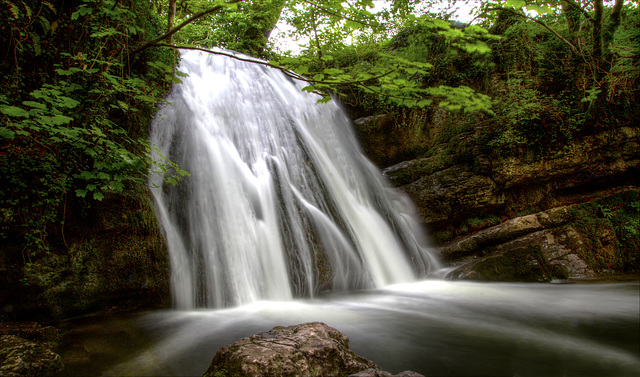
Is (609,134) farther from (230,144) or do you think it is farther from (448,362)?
(230,144)

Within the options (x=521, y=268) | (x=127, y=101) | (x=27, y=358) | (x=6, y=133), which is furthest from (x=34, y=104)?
(x=521, y=268)

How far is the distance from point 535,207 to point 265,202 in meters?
5.53

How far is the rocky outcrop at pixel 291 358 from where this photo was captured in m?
1.70

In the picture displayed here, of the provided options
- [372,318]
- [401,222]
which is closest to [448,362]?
[372,318]

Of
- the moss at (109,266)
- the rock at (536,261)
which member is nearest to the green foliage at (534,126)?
the rock at (536,261)

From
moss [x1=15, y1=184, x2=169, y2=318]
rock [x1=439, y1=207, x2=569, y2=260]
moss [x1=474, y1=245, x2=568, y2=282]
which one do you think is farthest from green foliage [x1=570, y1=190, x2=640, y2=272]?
moss [x1=15, y1=184, x2=169, y2=318]

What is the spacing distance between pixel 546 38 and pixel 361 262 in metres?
7.04

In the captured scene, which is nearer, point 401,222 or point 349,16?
point 349,16

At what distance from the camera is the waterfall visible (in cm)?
442

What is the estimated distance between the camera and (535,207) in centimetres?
666

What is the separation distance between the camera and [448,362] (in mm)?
2627

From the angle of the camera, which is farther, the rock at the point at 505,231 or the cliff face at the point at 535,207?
the rock at the point at 505,231

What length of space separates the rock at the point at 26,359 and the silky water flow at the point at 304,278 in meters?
0.14

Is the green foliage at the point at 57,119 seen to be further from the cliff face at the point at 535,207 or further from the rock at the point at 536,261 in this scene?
the cliff face at the point at 535,207
